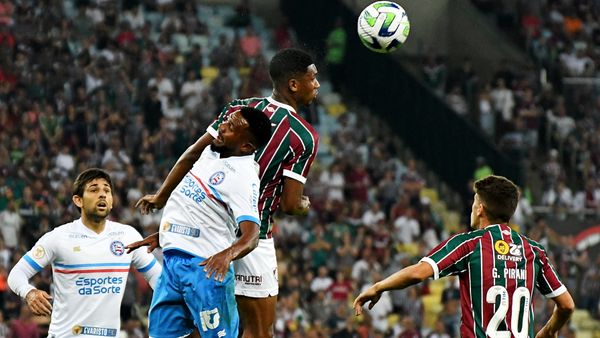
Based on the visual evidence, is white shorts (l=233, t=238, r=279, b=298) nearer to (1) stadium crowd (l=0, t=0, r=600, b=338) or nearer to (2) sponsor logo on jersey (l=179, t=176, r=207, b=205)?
(2) sponsor logo on jersey (l=179, t=176, r=207, b=205)

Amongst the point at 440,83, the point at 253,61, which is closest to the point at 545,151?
the point at 440,83

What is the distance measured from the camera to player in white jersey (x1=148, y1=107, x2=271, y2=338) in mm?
7457

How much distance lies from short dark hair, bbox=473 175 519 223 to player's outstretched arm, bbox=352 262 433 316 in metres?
0.61

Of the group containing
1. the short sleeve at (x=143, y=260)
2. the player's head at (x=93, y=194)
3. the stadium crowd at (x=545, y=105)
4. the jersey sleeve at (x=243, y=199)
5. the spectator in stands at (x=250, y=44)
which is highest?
the spectator in stands at (x=250, y=44)

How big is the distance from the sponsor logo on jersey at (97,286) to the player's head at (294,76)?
6.29ft

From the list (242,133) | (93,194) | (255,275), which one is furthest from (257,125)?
(93,194)

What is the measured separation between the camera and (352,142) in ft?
77.7

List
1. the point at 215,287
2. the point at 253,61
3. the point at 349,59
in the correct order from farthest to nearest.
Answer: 1. the point at 349,59
2. the point at 253,61
3. the point at 215,287

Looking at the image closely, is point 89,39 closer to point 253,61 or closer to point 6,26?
point 6,26

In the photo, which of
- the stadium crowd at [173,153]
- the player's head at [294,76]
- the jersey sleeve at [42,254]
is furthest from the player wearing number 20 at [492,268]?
the stadium crowd at [173,153]

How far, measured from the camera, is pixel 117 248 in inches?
355

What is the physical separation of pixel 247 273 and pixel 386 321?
38.1ft

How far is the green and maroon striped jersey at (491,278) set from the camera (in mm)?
7594

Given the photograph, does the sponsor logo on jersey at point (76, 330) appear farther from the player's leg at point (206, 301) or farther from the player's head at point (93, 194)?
the player's leg at point (206, 301)
